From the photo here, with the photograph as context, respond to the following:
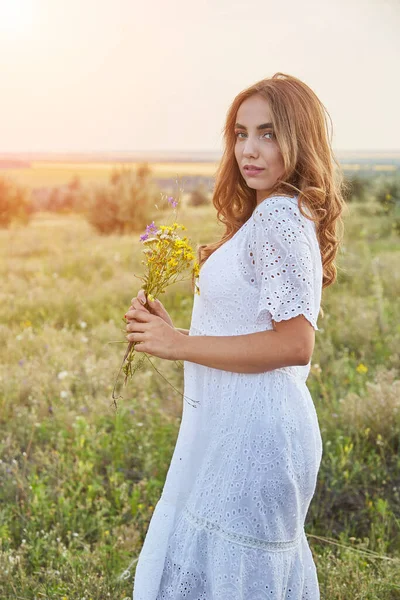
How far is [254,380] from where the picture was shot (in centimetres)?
206

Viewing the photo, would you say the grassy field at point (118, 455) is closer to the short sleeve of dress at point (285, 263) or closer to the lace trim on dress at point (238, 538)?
the short sleeve of dress at point (285, 263)

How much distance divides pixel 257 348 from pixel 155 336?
0.30 m

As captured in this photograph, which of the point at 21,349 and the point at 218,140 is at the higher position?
the point at 218,140

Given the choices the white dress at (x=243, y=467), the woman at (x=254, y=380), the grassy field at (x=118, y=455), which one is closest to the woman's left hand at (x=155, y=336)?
the woman at (x=254, y=380)

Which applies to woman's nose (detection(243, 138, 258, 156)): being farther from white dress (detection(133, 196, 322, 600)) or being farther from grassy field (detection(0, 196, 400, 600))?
grassy field (detection(0, 196, 400, 600))

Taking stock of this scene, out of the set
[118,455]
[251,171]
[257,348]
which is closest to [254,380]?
[257,348]

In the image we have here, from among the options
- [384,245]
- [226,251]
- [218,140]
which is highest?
[218,140]

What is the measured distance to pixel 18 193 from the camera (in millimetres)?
15586

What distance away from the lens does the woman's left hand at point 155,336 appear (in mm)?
1993

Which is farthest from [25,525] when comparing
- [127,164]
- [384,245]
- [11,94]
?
[127,164]

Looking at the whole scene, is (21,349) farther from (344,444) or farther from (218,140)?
(218,140)

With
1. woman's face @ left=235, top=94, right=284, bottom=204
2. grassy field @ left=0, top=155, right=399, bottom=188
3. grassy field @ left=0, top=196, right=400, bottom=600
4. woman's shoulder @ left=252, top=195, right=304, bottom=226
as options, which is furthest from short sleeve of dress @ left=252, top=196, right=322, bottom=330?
grassy field @ left=0, top=155, right=399, bottom=188

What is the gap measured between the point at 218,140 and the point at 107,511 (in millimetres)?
1905

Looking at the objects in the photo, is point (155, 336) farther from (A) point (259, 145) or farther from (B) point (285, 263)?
(A) point (259, 145)
